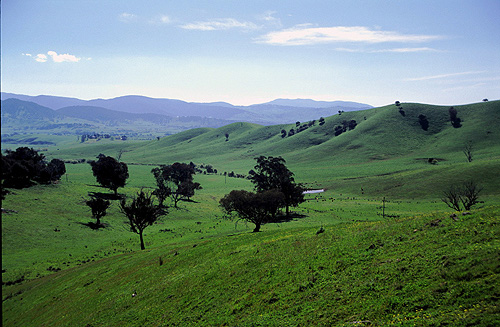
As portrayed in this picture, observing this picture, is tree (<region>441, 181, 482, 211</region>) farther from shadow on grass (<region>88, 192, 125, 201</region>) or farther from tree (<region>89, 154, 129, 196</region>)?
tree (<region>89, 154, 129, 196</region>)

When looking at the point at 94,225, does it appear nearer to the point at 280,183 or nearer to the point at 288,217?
the point at 288,217

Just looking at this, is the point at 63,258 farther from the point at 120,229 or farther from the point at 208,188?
the point at 208,188

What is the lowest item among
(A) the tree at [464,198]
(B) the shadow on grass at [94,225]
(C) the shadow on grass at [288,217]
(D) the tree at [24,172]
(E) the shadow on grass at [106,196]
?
(C) the shadow on grass at [288,217]

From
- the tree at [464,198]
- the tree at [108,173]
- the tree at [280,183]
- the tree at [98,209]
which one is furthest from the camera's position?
the tree at [108,173]

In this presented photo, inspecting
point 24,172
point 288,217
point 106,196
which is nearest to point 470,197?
point 288,217

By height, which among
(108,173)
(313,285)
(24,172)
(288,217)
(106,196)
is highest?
(24,172)

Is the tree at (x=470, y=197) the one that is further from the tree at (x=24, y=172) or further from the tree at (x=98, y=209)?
the tree at (x=24, y=172)

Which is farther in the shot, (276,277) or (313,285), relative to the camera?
(276,277)

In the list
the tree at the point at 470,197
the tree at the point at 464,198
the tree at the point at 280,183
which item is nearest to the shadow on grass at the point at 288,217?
the tree at the point at 280,183

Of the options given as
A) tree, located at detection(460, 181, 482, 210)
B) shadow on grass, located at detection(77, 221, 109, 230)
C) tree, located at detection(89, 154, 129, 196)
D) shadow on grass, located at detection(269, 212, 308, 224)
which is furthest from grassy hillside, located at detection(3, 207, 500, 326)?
tree, located at detection(89, 154, 129, 196)

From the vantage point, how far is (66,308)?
35.5m

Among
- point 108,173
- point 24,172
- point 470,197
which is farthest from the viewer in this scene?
point 108,173

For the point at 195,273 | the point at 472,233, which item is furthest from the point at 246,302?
the point at 472,233

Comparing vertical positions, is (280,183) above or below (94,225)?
above
